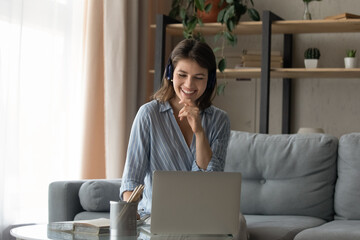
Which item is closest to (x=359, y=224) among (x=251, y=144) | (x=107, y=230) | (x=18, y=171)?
(x=251, y=144)

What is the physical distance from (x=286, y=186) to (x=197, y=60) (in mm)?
1112

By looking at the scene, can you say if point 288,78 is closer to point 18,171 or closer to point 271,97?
point 271,97

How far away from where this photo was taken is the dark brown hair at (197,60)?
86.7 inches

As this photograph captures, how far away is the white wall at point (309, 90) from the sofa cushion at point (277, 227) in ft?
4.97

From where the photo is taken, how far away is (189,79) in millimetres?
2162

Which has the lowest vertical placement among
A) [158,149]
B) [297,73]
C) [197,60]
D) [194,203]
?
[194,203]

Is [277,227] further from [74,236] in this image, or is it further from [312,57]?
[312,57]

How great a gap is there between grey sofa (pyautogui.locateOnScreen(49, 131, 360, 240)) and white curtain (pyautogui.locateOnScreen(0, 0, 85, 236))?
442 millimetres

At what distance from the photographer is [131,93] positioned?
3.94 m

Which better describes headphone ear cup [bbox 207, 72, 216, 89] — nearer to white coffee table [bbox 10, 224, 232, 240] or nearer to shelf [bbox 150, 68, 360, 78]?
white coffee table [bbox 10, 224, 232, 240]

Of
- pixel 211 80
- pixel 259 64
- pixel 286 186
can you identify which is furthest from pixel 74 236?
pixel 259 64

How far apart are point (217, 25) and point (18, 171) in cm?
170

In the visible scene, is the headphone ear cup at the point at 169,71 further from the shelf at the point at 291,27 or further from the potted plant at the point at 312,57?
the potted plant at the point at 312,57

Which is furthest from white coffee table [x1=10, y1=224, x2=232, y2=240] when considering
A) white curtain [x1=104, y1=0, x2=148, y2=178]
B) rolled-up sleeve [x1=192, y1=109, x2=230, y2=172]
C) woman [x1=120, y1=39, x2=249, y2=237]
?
white curtain [x1=104, y1=0, x2=148, y2=178]
